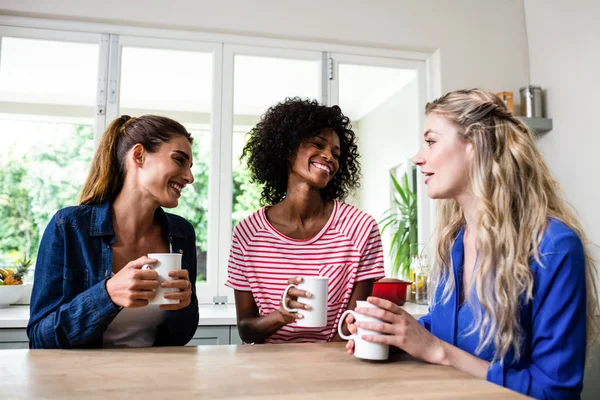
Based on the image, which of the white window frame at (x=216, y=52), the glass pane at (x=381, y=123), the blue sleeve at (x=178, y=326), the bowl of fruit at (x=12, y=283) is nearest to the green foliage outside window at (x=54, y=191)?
the white window frame at (x=216, y=52)

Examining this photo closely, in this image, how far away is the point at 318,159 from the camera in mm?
1673

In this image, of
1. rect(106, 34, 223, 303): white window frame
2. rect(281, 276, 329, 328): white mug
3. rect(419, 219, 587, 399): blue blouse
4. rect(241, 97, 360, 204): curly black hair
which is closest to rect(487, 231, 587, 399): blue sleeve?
rect(419, 219, 587, 399): blue blouse

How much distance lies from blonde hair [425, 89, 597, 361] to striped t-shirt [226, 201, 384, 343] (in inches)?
12.9

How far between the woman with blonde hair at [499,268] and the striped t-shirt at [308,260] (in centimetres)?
28

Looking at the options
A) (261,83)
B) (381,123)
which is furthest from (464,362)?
(381,123)

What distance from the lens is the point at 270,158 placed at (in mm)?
1831

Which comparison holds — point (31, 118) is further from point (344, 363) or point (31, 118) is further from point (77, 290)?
point (344, 363)

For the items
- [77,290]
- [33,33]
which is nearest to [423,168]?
[77,290]

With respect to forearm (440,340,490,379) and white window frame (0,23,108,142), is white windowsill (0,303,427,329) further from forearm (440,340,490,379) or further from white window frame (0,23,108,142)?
forearm (440,340,490,379)

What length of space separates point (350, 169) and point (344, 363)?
3.37ft

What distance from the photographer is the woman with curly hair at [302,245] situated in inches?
60.5

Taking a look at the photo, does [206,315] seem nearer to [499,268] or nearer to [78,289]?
[78,289]

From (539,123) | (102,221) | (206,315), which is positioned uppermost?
(539,123)

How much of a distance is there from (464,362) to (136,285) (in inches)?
27.3
